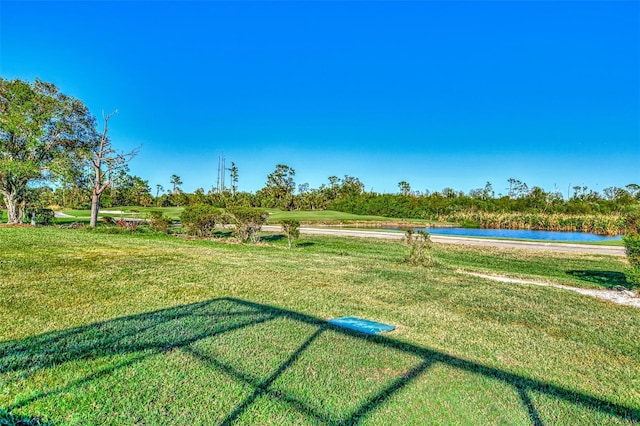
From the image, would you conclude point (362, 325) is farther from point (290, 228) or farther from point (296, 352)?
point (290, 228)

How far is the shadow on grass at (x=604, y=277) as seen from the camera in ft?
27.3

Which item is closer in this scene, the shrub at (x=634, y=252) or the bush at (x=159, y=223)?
the shrub at (x=634, y=252)

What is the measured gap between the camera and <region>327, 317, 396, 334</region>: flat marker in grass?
4011 millimetres

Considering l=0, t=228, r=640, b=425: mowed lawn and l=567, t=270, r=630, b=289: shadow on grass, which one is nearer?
l=0, t=228, r=640, b=425: mowed lawn

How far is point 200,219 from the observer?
591 inches

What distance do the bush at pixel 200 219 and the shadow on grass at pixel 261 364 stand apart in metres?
11.2

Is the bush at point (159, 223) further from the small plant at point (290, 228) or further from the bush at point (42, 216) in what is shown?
the small plant at point (290, 228)

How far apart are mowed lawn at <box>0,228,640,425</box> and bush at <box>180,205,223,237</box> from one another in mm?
8147

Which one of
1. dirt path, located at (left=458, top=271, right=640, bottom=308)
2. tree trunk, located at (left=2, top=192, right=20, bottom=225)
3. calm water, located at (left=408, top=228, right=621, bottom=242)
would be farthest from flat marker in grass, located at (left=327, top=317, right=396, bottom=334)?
calm water, located at (left=408, top=228, right=621, bottom=242)

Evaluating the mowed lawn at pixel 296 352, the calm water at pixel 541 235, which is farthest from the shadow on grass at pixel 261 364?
the calm water at pixel 541 235

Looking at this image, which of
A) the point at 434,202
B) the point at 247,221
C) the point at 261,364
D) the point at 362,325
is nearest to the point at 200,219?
the point at 247,221

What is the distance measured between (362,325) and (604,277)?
8.46 metres

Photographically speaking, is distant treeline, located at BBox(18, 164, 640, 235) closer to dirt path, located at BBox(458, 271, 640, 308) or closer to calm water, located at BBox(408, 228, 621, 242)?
calm water, located at BBox(408, 228, 621, 242)

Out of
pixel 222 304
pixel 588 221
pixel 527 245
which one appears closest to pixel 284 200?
pixel 588 221
